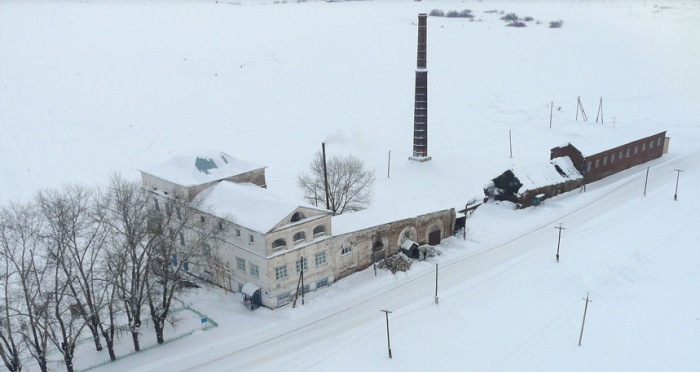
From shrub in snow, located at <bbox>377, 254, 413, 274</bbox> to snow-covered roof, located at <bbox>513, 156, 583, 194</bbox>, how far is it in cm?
1643

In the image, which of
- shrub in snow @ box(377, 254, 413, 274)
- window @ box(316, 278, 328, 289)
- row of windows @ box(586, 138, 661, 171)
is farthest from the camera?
row of windows @ box(586, 138, 661, 171)

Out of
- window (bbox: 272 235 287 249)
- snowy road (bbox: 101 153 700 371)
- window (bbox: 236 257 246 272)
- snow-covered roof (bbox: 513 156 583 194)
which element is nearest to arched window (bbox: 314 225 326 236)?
window (bbox: 272 235 287 249)

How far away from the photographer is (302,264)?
38.8 metres

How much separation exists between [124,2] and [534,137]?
4784 inches

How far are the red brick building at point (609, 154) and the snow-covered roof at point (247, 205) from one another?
112 feet

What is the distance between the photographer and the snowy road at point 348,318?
33312 mm

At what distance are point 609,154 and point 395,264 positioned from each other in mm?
32507

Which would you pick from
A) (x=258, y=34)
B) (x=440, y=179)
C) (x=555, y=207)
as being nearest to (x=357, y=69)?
(x=258, y=34)

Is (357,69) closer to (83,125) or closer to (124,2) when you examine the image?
(83,125)

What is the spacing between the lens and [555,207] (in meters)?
54.2

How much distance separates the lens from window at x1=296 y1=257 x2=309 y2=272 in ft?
127

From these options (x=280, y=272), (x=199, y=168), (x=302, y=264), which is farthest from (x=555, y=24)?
(x=280, y=272)

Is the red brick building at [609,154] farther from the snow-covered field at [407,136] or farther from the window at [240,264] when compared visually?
the window at [240,264]

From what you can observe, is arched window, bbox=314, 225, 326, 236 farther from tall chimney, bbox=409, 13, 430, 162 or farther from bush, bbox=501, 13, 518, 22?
bush, bbox=501, 13, 518, 22
